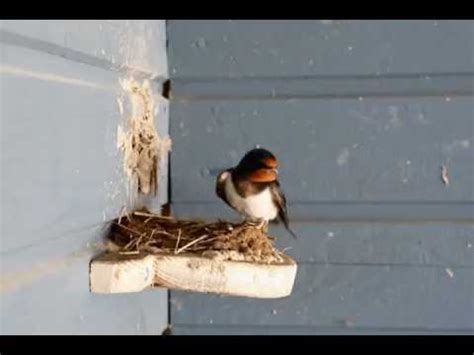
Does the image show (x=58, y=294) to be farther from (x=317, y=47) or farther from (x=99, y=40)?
(x=317, y=47)

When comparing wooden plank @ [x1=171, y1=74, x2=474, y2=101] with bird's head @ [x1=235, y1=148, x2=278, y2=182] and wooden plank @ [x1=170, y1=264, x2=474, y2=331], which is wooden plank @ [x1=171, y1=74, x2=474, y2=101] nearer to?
bird's head @ [x1=235, y1=148, x2=278, y2=182]

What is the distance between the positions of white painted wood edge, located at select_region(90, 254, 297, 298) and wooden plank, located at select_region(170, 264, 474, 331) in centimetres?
48

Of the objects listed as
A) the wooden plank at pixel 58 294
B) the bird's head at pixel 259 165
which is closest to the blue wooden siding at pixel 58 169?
the wooden plank at pixel 58 294

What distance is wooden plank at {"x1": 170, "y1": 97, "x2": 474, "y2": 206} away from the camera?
183cm

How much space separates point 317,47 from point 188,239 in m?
0.57

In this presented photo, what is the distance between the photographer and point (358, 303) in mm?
1891

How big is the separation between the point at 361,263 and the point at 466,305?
0.23m

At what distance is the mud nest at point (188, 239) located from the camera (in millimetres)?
1391

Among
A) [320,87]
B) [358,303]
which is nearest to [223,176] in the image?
[320,87]

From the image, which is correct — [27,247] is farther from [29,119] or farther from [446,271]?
[446,271]

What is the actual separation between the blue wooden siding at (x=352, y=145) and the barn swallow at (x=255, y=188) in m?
0.09

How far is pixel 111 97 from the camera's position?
1.33 meters

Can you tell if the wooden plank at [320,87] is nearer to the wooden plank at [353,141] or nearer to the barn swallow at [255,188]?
the wooden plank at [353,141]

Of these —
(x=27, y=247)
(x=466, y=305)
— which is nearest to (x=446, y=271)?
(x=466, y=305)
